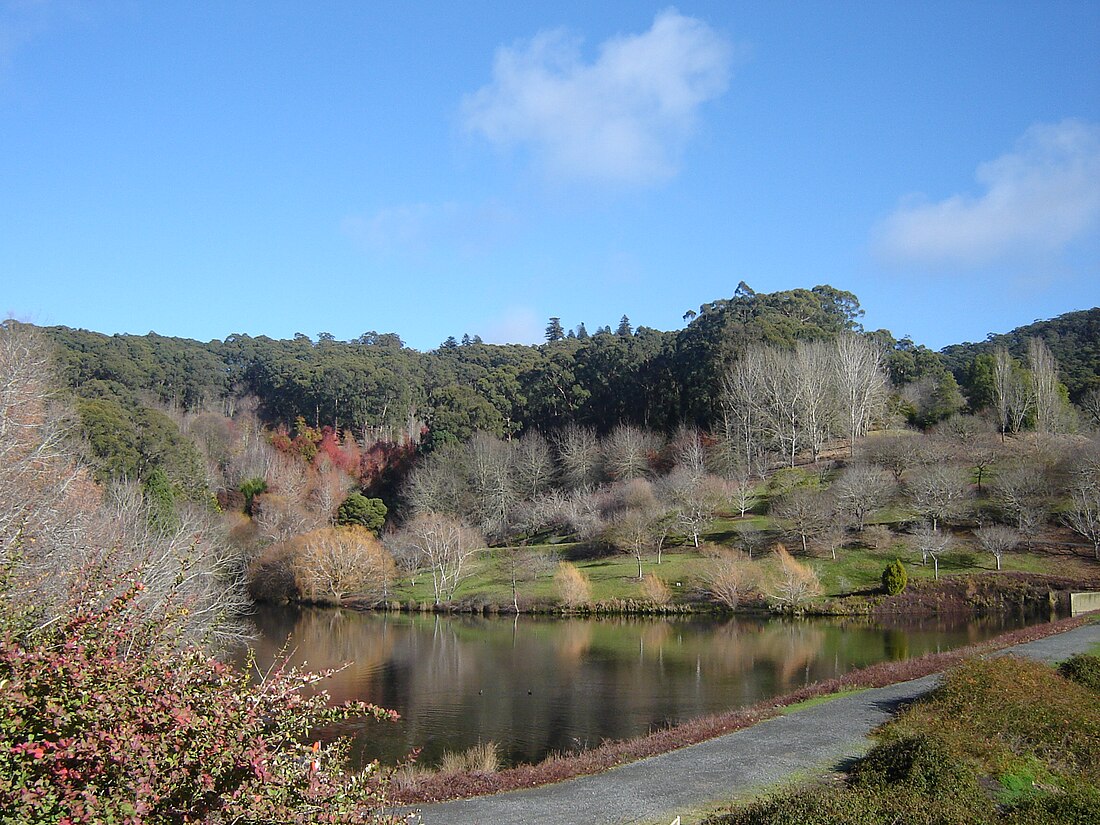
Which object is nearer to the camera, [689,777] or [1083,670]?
[689,777]

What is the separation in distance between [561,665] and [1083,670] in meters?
21.5

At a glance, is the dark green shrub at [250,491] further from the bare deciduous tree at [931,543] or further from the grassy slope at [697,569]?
the bare deciduous tree at [931,543]

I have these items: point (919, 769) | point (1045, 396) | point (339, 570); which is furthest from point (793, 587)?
point (919, 769)

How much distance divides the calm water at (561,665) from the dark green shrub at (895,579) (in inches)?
184

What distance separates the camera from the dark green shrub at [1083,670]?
1958cm

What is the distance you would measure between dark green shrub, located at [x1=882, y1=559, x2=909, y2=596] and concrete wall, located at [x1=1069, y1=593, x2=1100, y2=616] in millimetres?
10598

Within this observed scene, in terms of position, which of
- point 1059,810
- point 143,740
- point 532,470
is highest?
point 532,470

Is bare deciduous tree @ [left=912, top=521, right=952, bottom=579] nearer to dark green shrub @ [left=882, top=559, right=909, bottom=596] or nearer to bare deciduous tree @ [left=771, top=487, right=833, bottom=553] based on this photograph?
dark green shrub @ [left=882, top=559, right=909, bottom=596]

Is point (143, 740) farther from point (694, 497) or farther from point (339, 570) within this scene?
point (694, 497)

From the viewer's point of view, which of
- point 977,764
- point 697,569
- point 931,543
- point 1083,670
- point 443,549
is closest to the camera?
point 977,764

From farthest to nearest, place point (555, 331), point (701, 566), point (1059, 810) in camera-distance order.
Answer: point (555, 331) < point (701, 566) < point (1059, 810)

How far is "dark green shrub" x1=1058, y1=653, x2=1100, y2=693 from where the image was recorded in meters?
19.6

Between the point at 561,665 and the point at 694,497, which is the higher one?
the point at 694,497

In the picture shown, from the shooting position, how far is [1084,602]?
137ft
